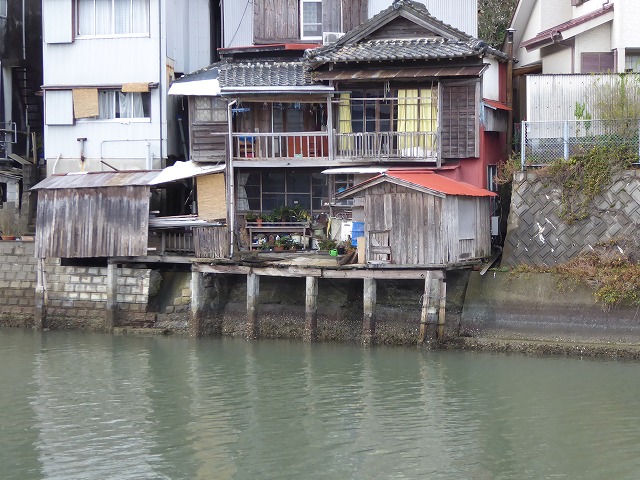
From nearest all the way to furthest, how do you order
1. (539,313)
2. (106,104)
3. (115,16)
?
(539,313) → (115,16) → (106,104)

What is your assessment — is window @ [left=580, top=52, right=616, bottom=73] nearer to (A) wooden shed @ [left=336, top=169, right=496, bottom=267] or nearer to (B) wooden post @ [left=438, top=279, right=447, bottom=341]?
(A) wooden shed @ [left=336, top=169, right=496, bottom=267]

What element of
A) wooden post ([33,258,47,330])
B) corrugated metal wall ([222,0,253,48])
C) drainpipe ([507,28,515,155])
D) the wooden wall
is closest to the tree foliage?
drainpipe ([507,28,515,155])

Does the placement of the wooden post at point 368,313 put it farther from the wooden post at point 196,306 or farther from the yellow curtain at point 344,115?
the yellow curtain at point 344,115

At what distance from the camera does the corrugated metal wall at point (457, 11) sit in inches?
1307

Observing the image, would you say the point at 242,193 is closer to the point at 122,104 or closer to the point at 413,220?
the point at 122,104

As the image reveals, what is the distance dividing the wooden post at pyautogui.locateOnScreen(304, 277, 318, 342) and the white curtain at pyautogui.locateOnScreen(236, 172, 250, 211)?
5108mm

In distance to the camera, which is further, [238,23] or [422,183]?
[238,23]

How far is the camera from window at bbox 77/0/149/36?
107 ft

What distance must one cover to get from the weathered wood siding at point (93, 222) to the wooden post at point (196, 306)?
6.99 ft

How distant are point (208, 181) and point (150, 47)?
5514mm

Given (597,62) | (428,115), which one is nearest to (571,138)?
(597,62)

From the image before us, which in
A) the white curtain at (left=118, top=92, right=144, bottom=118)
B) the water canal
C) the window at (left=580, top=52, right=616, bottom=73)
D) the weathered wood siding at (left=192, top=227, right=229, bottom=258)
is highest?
the window at (left=580, top=52, right=616, bottom=73)

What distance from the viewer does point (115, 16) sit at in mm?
32688

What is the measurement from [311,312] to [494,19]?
19730mm
